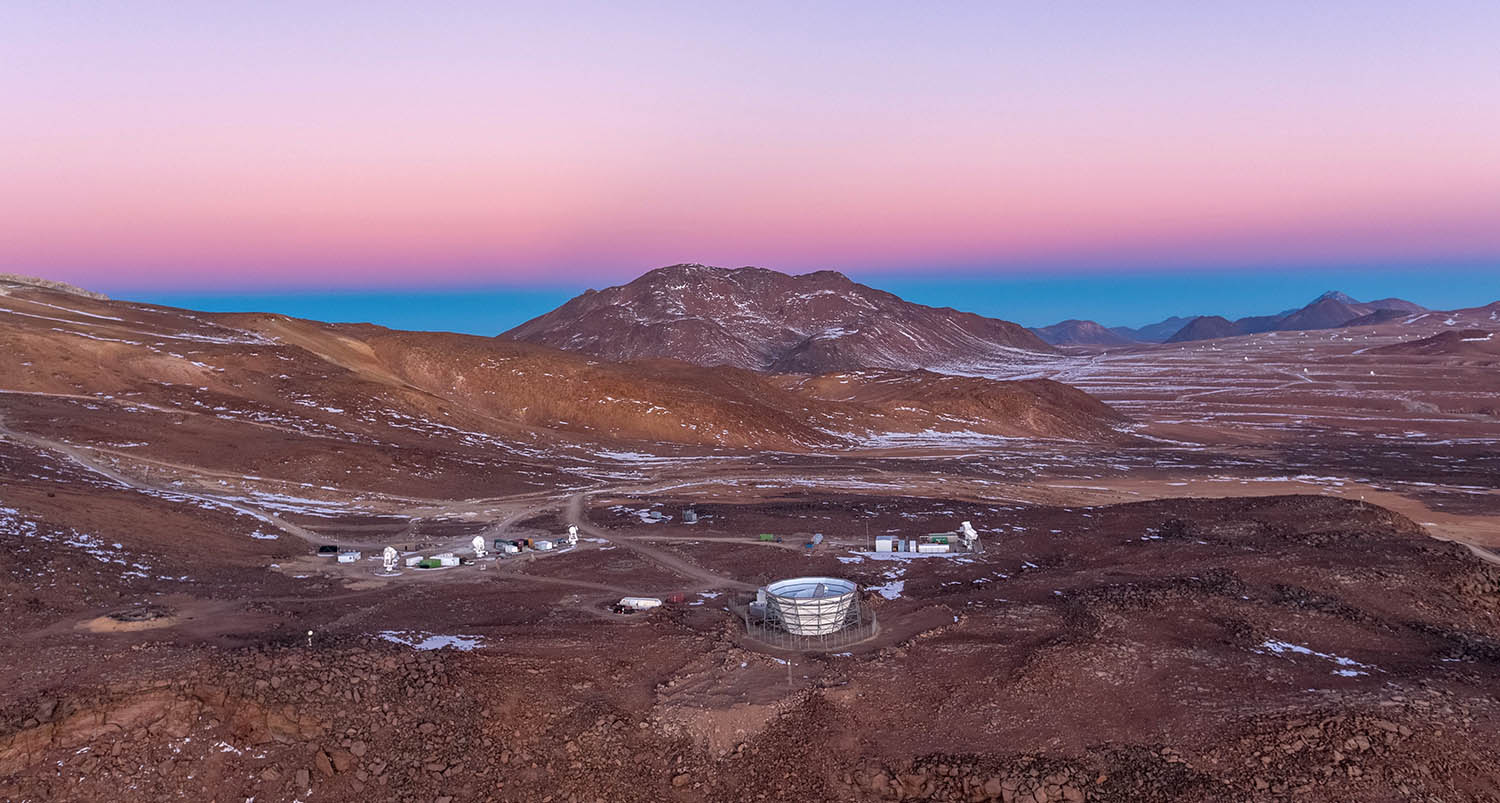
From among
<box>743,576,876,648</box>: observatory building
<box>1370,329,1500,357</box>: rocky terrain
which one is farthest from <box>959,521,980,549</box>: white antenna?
<box>1370,329,1500,357</box>: rocky terrain

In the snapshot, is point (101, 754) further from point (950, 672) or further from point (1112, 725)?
point (1112, 725)

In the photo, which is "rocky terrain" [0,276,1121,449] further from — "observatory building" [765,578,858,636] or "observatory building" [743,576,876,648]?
"observatory building" [765,578,858,636]

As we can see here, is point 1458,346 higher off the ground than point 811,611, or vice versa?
point 1458,346

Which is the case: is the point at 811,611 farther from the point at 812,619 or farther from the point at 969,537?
the point at 969,537

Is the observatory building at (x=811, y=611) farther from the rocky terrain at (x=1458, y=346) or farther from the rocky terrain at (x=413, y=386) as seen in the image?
the rocky terrain at (x=1458, y=346)

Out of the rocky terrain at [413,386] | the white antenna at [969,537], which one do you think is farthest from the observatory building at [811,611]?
the rocky terrain at [413,386]

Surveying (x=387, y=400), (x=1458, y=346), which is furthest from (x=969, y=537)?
(x=1458, y=346)
